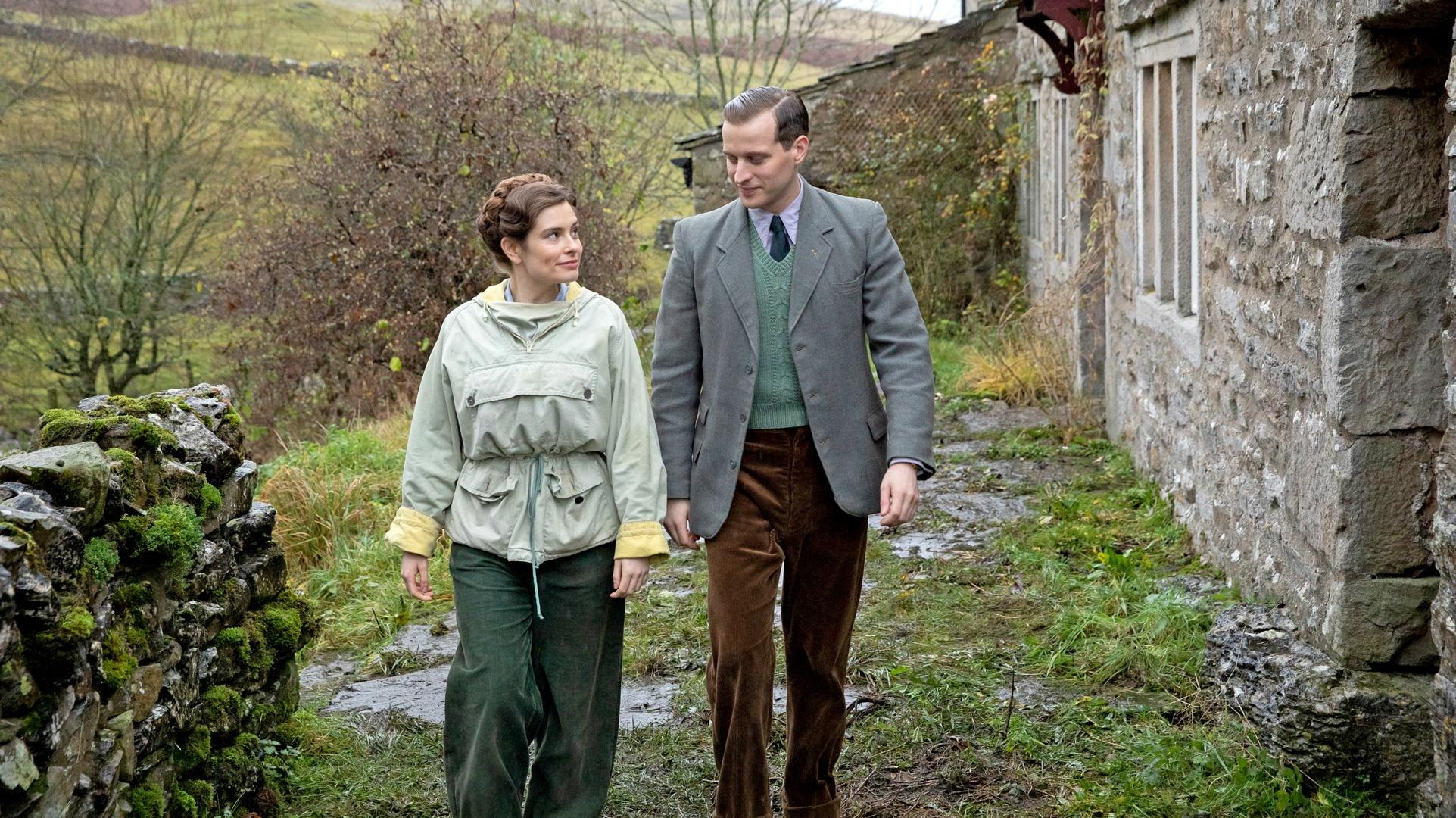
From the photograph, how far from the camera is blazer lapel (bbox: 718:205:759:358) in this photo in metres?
3.34

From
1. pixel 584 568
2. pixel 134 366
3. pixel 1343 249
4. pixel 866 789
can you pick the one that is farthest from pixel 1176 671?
pixel 134 366

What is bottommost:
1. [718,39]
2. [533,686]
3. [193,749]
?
[193,749]

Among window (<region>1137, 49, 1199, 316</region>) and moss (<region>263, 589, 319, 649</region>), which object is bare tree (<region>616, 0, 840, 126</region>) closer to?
window (<region>1137, 49, 1199, 316</region>)

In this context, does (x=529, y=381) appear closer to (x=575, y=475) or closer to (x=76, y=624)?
(x=575, y=475)

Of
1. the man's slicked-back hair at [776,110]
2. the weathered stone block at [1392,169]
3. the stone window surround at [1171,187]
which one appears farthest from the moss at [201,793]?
the stone window surround at [1171,187]

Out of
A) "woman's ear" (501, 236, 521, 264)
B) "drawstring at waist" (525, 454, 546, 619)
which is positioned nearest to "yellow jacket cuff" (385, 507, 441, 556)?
"drawstring at waist" (525, 454, 546, 619)

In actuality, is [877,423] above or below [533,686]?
above

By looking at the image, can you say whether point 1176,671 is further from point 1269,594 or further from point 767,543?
point 767,543

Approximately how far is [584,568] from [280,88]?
60.2ft

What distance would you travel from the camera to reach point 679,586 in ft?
20.9

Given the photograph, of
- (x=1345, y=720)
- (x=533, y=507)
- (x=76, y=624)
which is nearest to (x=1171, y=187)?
(x=1345, y=720)

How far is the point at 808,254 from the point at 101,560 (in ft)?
5.98

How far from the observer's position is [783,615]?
3.46 m

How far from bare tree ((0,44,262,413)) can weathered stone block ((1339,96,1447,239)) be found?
15.1m
